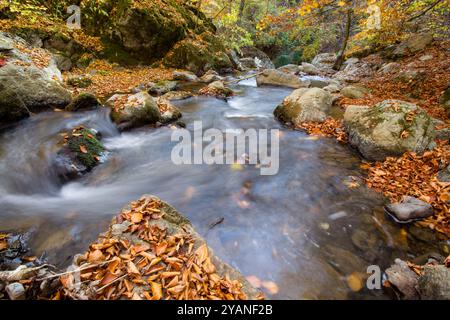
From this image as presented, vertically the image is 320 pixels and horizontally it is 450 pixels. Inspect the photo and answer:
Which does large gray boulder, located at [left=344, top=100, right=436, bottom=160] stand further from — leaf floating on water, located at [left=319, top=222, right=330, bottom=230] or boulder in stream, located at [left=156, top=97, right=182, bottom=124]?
boulder in stream, located at [left=156, top=97, right=182, bottom=124]

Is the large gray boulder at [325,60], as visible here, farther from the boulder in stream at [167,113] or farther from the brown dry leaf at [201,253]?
the brown dry leaf at [201,253]

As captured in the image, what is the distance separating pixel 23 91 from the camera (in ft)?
19.6

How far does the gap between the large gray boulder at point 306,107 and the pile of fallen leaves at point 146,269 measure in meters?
5.91

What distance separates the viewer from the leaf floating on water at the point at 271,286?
272 centimetres

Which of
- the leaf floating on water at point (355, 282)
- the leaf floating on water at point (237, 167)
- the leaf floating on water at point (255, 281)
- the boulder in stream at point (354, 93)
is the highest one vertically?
the boulder in stream at point (354, 93)

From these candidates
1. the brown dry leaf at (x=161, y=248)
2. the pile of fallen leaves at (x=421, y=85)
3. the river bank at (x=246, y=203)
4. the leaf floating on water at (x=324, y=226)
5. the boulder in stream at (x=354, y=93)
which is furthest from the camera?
the boulder in stream at (x=354, y=93)

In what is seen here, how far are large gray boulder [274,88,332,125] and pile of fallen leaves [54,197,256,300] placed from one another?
5912 millimetres

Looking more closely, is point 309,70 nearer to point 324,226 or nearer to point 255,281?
point 324,226

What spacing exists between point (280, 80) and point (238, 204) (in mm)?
10967

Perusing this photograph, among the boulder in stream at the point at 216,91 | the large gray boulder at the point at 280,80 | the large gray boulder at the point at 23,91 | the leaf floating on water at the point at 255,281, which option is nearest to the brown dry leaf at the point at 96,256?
the leaf floating on water at the point at 255,281

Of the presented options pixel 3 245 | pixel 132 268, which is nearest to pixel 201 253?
pixel 132 268

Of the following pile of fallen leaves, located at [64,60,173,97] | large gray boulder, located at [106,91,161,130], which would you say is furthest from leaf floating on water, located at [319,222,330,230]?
pile of fallen leaves, located at [64,60,173,97]

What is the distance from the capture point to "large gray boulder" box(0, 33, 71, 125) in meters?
5.49
